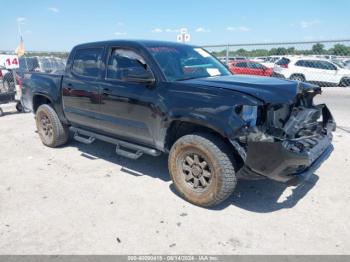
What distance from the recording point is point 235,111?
327cm

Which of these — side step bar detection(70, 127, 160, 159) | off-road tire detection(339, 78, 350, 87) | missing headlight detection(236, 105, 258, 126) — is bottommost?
off-road tire detection(339, 78, 350, 87)

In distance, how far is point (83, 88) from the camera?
5035mm

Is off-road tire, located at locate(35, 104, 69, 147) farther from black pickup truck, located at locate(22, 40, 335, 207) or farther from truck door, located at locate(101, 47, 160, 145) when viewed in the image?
truck door, located at locate(101, 47, 160, 145)

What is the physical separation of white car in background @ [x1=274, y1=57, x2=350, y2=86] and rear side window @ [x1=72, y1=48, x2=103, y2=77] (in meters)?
13.7

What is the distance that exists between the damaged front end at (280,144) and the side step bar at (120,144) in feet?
4.49

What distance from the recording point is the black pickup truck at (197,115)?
3270 mm

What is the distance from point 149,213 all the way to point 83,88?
2.36 metres

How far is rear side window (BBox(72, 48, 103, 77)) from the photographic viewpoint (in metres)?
4.88

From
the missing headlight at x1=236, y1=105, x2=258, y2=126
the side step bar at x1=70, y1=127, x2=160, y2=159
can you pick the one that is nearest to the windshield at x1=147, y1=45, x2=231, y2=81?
the side step bar at x1=70, y1=127, x2=160, y2=159

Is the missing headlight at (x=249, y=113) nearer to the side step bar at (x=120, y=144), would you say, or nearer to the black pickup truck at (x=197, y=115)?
the black pickup truck at (x=197, y=115)

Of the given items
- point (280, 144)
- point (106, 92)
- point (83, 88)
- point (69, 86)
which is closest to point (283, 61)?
point (69, 86)

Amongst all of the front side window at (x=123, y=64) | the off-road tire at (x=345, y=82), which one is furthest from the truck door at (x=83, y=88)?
the off-road tire at (x=345, y=82)

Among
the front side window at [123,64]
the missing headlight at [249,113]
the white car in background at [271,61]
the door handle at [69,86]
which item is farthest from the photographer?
the white car in background at [271,61]

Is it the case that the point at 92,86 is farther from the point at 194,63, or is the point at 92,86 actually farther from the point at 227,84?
the point at 227,84
